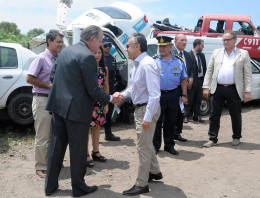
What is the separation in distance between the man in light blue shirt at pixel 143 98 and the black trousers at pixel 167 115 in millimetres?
1503

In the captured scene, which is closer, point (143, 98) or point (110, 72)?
point (143, 98)

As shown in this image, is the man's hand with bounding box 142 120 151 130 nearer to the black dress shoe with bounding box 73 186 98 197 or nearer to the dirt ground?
the dirt ground

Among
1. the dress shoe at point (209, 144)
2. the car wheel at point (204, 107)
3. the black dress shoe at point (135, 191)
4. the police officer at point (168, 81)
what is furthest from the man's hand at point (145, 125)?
the car wheel at point (204, 107)

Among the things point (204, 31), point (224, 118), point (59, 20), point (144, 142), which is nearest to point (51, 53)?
point (144, 142)

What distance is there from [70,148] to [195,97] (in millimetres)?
5275

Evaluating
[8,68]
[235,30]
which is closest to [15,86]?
[8,68]

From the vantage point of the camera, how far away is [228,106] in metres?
6.09

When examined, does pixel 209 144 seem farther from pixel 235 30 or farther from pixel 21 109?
pixel 235 30

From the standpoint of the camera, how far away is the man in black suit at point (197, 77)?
7902 mm

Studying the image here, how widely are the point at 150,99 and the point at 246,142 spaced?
3598mm

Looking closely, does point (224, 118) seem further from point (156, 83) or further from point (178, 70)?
point (156, 83)

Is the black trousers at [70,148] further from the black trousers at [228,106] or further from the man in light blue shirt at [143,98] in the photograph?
the black trousers at [228,106]

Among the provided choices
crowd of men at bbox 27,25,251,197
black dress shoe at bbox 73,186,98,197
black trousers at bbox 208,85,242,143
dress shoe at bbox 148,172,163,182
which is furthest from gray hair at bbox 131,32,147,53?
black trousers at bbox 208,85,242,143

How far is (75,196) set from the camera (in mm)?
3861
